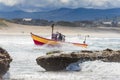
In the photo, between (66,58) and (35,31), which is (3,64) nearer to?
(66,58)

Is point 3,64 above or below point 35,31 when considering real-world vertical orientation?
above

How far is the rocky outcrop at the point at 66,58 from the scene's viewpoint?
18.2 m

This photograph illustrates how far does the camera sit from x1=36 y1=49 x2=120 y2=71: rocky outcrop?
59.8ft

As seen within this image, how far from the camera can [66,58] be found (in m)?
18.3

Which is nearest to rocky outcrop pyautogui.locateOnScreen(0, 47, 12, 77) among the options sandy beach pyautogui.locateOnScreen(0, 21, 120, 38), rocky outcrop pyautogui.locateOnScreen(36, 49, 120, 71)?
rocky outcrop pyautogui.locateOnScreen(36, 49, 120, 71)

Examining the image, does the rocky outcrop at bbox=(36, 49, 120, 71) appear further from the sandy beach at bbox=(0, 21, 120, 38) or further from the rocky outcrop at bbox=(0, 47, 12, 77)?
the sandy beach at bbox=(0, 21, 120, 38)

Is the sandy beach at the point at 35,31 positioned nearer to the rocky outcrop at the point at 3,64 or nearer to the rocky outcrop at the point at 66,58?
the rocky outcrop at the point at 66,58

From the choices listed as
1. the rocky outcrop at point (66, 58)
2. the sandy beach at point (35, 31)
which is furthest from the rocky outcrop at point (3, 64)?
the sandy beach at point (35, 31)

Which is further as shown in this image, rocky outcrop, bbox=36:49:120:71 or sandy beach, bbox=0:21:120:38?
sandy beach, bbox=0:21:120:38

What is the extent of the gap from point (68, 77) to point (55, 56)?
1.75 meters

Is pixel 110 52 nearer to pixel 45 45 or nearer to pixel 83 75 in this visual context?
A: pixel 83 75

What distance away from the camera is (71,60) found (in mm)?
18406

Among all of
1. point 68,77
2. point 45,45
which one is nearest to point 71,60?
point 68,77

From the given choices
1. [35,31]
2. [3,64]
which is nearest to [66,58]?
[3,64]
